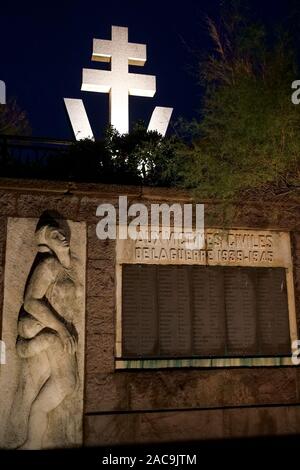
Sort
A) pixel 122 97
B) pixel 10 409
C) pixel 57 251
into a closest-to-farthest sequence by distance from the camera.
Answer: pixel 10 409 → pixel 57 251 → pixel 122 97

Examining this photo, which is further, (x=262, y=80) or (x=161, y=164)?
(x=161, y=164)

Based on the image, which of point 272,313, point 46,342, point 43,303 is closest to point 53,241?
point 43,303

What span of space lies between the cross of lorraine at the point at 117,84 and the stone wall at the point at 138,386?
4160 mm

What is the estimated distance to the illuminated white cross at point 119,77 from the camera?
39.7ft

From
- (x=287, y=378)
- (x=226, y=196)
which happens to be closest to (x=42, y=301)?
(x=226, y=196)

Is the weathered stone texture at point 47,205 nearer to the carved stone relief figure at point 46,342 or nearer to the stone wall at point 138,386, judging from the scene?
the stone wall at point 138,386

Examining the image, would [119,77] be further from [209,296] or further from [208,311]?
[208,311]

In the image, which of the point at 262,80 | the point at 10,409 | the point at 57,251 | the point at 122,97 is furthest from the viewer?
the point at 122,97

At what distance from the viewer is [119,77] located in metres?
12.3

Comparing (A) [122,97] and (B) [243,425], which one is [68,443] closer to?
(B) [243,425]

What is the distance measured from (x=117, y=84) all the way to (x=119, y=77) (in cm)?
19

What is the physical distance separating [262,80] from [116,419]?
584 cm

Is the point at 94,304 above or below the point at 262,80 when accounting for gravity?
below

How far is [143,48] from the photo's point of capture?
12.7 meters
